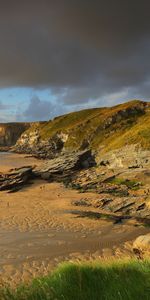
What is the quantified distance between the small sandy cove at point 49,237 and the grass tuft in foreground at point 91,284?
27.1 feet

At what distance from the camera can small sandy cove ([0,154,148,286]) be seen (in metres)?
19.9

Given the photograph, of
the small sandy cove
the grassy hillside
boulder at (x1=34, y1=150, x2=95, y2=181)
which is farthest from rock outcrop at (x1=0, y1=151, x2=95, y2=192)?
the grassy hillside

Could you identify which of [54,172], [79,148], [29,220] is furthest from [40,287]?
[79,148]

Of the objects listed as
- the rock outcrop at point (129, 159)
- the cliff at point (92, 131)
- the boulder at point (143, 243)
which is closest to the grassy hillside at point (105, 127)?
the cliff at point (92, 131)

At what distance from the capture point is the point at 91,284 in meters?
8.44

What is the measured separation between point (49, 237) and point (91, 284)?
16.9 metres

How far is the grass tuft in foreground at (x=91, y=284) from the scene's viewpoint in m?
7.68

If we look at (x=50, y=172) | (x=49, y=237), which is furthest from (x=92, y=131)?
(x=49, y=237)

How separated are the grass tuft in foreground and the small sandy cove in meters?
8.26

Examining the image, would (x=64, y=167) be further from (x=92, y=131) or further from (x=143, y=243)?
(x=92, y=131)

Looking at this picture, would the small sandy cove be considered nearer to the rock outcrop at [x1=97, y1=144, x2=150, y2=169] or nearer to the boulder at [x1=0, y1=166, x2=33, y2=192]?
the boulder at [x1=0, y1=166, x2=33, y2=192]

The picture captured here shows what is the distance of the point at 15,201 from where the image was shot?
38.2 meters

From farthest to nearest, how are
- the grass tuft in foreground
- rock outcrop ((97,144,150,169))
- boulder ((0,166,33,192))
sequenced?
1. rock outcrop ((97,144,150,169))
2. boulder ((0,166,33,192))
3. the grass tuft in foreground

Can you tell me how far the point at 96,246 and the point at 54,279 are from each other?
1486 centimetres
